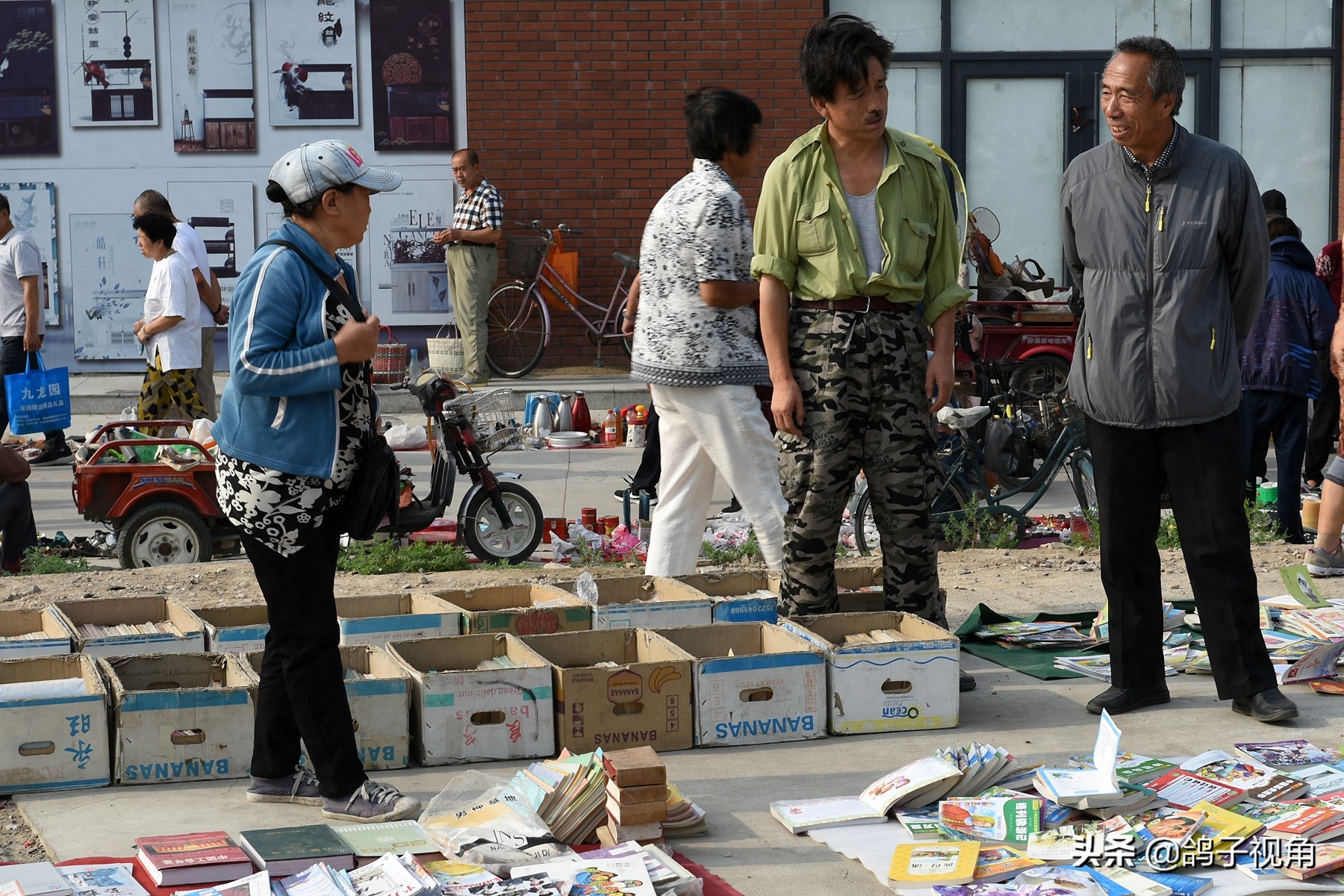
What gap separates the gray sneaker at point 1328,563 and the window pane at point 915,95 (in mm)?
9430

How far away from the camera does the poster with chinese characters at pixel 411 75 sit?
51.6ft

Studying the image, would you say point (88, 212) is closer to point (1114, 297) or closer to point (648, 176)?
point (648, 176)

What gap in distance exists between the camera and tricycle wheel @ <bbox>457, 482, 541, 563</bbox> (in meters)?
8.47

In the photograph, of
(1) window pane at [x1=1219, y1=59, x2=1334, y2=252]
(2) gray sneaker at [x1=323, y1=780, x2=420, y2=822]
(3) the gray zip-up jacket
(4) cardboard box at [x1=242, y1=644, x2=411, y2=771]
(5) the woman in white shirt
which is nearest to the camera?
(2) gray sneaker at [x1=323, y1=780, x2=420, y2=822]

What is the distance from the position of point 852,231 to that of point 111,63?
12.6 meters

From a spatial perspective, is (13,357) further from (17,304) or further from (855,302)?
(855,302)

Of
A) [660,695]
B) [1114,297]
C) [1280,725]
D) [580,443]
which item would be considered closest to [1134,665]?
[1280,725]

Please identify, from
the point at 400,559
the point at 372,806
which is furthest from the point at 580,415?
the point at 372,806

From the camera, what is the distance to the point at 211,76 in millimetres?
15805

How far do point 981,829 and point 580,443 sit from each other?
892 centimetres

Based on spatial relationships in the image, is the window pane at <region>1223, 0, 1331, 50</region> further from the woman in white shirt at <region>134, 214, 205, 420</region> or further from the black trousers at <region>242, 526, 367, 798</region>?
the black trousers at <region>242, 526, 367, 798</region>

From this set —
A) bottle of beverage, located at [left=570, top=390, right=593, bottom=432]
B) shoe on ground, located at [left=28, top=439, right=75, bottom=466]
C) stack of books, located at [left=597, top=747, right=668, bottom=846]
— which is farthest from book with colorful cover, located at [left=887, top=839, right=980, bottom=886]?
shoe on ground, located at [left=28, top=439, right=75, bottom=466]

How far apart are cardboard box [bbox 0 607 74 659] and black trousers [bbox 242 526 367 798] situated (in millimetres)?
1270

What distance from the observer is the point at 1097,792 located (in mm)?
4207
